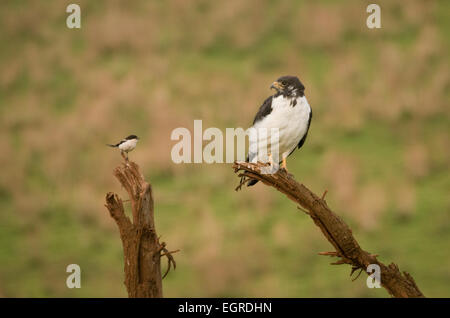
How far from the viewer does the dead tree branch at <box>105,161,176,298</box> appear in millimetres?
5555

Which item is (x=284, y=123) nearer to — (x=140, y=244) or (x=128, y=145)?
(x=128, y=145)

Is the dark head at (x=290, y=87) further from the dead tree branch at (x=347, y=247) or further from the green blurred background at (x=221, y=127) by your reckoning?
the green blurred background at (x=221, y=127)

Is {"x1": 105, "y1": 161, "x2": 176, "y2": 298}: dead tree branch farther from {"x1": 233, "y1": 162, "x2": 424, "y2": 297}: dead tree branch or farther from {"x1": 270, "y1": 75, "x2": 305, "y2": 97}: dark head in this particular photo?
{"x1": 270, "y1": 75, "x2": 305, "y2": 97}: dark head

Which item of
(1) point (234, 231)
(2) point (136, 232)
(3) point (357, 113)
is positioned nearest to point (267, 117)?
(2) point (136, 232)

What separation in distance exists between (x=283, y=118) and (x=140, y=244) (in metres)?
2.07

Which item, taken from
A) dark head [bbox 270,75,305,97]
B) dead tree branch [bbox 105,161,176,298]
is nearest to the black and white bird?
dark head [bbox 270,75,305,97]

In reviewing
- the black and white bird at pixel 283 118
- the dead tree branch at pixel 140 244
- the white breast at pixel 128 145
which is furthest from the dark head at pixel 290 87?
the dead tree branch at pixel 140 244

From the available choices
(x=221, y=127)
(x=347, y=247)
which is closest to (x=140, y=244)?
(x=347, y=247)

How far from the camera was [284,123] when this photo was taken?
6.82 m

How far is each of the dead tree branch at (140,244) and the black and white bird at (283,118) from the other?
1585 mm

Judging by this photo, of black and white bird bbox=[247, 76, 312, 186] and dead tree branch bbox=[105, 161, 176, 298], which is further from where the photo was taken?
black and white bird bbox=[247, 76, 312, 186]

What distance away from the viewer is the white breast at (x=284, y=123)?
22.4 ft

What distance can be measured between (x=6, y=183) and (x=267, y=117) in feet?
35.5

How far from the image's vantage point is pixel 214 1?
23734 millimetres
